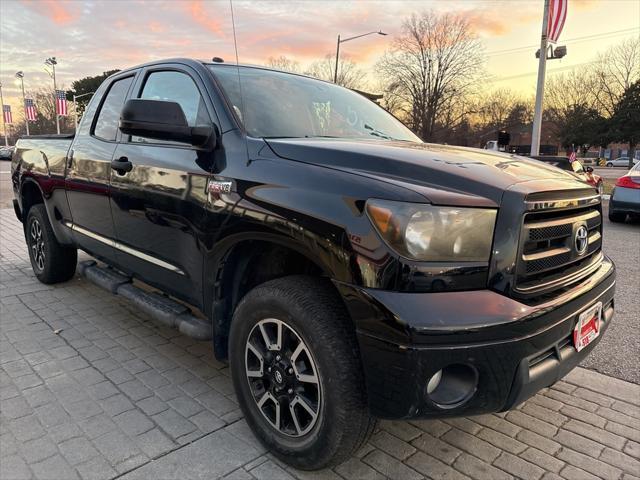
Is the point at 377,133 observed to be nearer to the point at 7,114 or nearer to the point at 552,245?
the point at 552,245

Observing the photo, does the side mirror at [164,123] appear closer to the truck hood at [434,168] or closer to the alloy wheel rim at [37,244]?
the truck hood at [434,168]

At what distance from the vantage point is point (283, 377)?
226 cm

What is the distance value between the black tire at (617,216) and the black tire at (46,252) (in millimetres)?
10213

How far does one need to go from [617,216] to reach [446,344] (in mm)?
10428

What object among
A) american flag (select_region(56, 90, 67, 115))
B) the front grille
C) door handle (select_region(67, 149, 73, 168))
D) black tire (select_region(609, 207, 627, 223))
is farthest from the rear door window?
american flag (select_region(56, 90, 67, 115))

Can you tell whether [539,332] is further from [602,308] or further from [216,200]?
[216,200]

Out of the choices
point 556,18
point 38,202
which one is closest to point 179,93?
point 38,202

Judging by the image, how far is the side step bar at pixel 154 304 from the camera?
2774mm

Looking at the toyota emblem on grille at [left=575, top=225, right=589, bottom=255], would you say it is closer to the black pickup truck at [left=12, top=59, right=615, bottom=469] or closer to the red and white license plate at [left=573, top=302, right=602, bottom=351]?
the black pickup truck at [left=12, top=59, right=615, bottom=469]

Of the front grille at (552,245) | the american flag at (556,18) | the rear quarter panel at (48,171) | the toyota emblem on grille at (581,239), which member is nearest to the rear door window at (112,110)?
the rear quarter panel at (48,171)

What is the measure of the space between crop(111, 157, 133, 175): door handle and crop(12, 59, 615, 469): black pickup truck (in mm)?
15

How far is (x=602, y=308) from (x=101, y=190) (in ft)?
11.1

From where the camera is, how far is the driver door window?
285cm

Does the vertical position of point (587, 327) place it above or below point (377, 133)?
below
